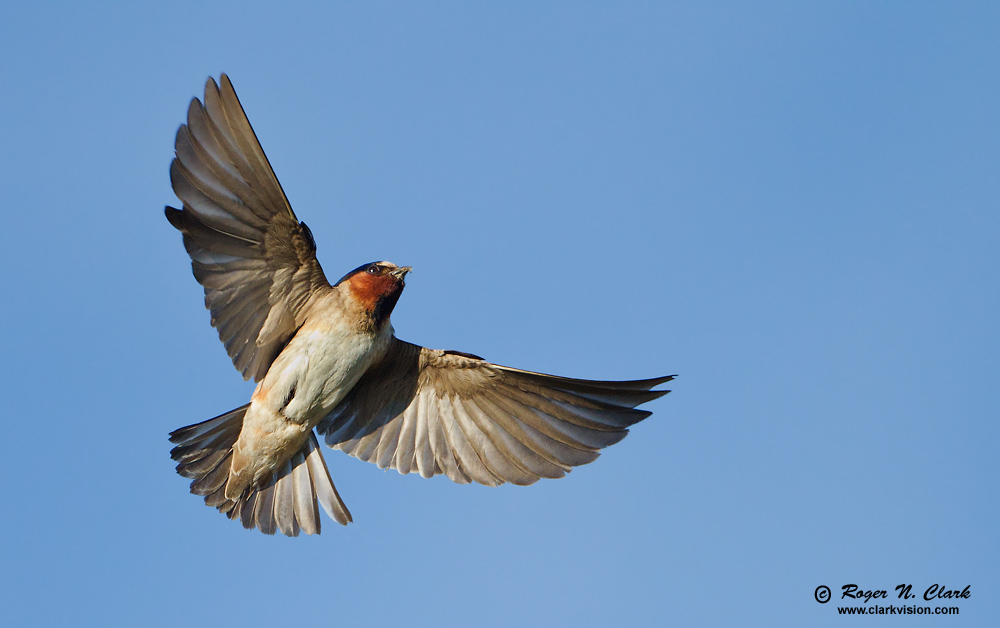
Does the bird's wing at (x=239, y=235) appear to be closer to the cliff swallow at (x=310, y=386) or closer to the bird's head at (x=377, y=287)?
the cliff swallow at (x=310, y=386)

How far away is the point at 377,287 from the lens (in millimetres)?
8211

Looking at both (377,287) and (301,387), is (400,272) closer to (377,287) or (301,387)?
(377,287)

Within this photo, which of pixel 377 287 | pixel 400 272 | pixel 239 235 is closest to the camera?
pixel 239 235

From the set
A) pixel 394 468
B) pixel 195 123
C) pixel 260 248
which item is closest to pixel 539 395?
pixel 394 468

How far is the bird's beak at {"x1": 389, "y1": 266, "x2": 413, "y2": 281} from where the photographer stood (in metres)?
8.30

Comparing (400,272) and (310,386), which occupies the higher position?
(400,272)

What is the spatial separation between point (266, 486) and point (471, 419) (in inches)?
93.0

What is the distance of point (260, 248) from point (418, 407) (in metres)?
2.59

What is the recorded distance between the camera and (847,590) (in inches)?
377

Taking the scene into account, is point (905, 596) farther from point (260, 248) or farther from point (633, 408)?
point (260, 248)

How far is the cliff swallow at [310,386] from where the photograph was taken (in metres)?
7.45

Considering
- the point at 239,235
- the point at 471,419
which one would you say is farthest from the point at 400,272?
the point at 471,419

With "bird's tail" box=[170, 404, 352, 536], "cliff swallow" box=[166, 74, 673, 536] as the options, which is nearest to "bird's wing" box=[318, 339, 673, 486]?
"cliff swallow" box=[166, 74, 673, 536]

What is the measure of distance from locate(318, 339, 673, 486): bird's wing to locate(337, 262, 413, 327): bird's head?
24.5 inches
